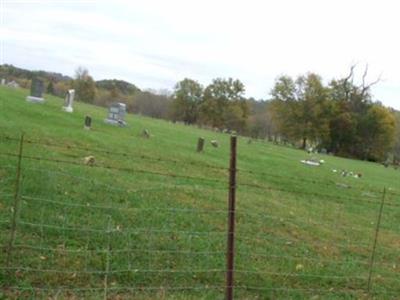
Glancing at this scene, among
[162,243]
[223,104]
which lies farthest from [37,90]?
[223,104]

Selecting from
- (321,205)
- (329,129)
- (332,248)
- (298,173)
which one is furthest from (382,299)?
(329,129)

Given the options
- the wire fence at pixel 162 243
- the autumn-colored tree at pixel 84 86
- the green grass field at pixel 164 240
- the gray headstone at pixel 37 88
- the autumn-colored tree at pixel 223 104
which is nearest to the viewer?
the wire fence at pixel 162 243

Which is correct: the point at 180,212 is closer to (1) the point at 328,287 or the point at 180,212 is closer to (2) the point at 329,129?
(1) the point at 328,287

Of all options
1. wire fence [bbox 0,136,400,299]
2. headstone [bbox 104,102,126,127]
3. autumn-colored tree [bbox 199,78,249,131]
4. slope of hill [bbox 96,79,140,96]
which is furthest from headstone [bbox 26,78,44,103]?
slope of hill [bbox 96,79,140,96]

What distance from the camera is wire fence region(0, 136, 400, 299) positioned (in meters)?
6.82

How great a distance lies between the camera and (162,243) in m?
8.60

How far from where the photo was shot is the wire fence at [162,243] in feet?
22.4

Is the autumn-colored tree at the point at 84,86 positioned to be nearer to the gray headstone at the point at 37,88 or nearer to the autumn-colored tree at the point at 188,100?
the autumn-colored tree at the point at 188,100

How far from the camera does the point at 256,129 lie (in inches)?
4026

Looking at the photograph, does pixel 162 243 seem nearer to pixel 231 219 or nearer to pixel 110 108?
pixel 231 219

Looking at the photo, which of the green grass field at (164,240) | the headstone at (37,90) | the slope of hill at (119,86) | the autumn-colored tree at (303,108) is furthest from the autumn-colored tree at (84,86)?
the green grass field at (164,240)

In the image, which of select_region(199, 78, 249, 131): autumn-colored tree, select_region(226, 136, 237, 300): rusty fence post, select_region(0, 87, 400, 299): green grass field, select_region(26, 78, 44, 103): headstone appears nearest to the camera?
select_region(226, 136, 237, 300): rusty fence post

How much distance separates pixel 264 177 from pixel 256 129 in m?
81.8

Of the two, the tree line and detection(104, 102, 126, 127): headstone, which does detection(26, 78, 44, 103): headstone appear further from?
the tree line
